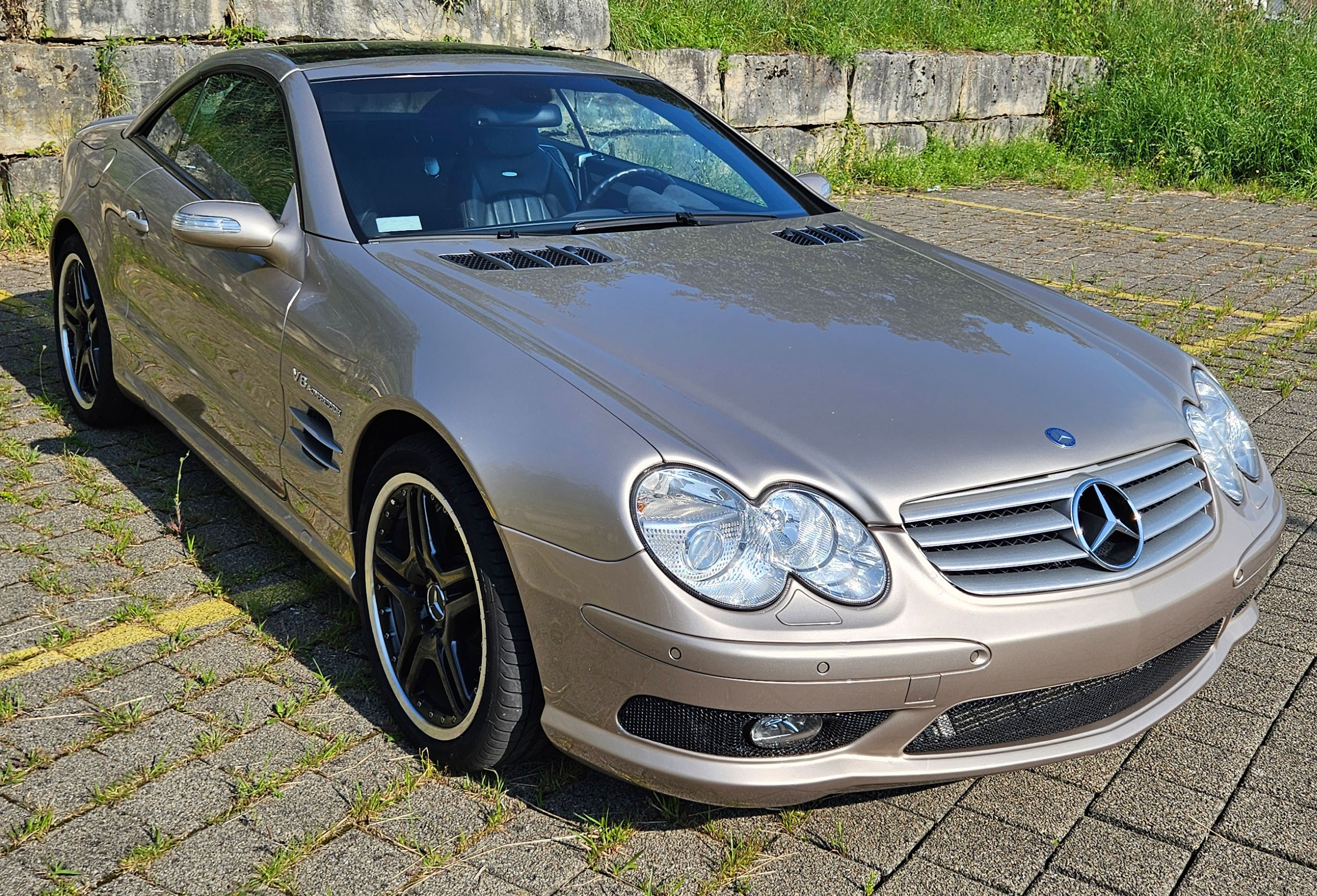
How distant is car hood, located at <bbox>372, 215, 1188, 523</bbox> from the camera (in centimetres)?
233

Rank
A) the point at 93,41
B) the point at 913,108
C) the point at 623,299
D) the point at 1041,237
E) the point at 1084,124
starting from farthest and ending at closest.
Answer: the point at 1084,124 → the point at 913,108 → the point at 1041,237 → the point at 93,41 → the point at 623,299

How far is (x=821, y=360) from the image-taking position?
2672mm

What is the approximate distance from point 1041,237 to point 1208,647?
7.31 metres

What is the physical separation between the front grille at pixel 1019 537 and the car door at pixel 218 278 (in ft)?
5.71

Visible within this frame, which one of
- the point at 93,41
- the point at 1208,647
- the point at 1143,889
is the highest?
the point at 93,41

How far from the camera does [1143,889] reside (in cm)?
237

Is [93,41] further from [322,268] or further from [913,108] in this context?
[913,108]

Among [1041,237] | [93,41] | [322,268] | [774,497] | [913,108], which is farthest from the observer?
[913,108]

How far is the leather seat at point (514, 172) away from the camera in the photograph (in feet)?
11.2

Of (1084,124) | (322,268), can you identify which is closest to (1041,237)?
(1084,124)

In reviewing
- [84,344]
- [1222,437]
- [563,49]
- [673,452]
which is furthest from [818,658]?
[563,49]

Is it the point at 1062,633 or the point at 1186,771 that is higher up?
the point at 1062,633

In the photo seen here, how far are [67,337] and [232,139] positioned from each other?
59.1 inches

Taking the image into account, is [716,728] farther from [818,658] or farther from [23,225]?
[23,225]
